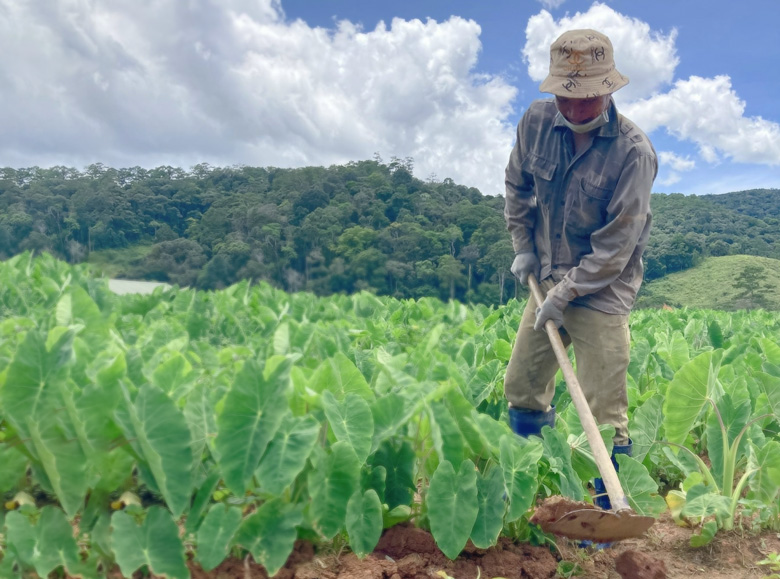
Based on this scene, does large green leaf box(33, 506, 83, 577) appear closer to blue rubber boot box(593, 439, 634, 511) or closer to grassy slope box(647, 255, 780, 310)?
blue rubber boot box(593, 439, 634, 511)

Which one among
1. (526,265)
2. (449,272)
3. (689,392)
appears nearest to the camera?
(689,392)

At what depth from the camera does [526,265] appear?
3379 millimetres

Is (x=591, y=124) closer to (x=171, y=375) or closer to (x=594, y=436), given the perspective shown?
(x=594, y=436)

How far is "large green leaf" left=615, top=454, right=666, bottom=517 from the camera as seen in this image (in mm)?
2608

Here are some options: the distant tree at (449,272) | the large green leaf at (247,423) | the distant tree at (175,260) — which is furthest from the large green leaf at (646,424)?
the distant tree at (449,272)

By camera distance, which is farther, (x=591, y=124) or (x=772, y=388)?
(x=772, y=388)

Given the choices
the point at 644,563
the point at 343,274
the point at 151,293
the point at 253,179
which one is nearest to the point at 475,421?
the point at 644,563

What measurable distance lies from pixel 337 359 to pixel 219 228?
1994cm

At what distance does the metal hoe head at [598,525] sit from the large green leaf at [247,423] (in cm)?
107

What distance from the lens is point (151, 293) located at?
267 inches

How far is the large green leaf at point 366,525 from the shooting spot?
2.12 metres

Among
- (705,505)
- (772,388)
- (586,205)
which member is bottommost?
(705,505)

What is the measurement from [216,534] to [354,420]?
0.55m

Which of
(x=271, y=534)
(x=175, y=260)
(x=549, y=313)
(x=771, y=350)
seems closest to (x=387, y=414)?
(x=271, y=534)
